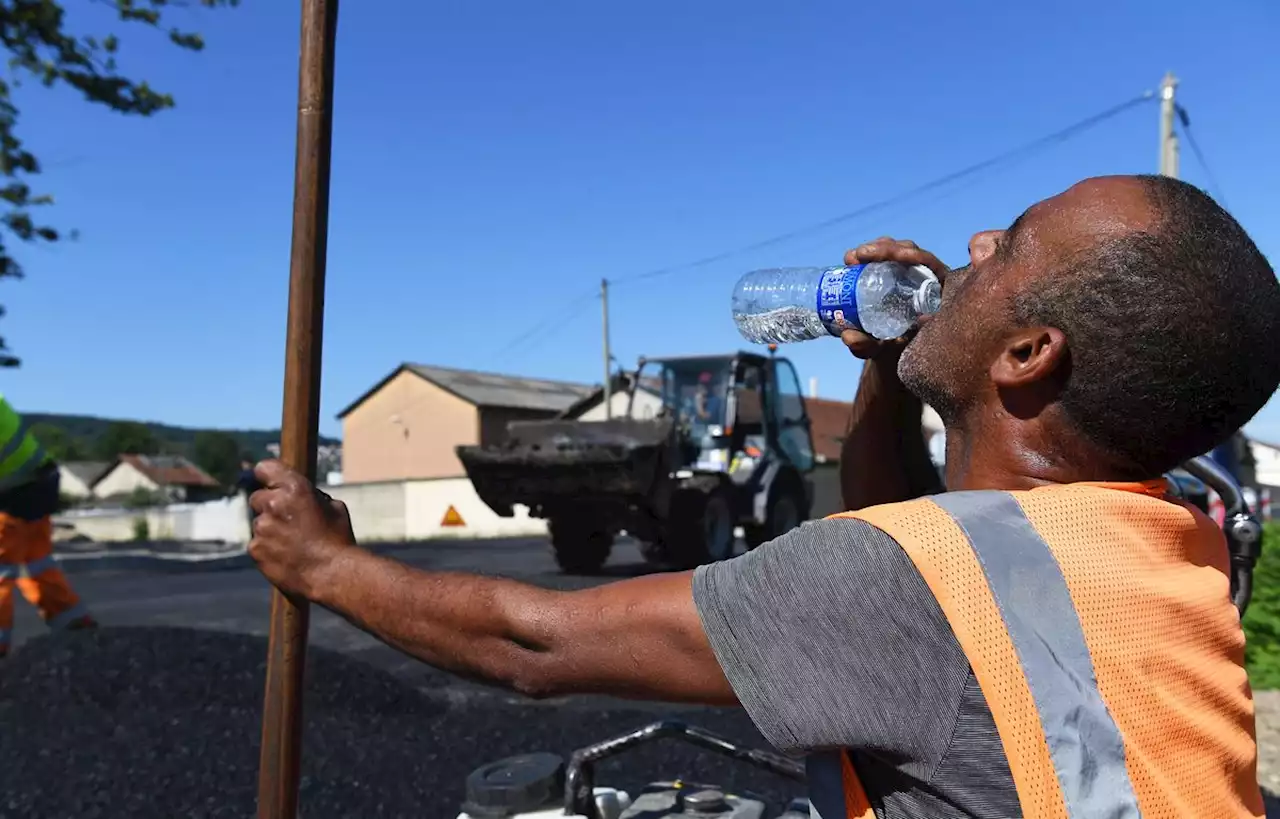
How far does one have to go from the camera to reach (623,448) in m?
10.8

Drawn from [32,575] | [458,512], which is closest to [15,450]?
[32,575]

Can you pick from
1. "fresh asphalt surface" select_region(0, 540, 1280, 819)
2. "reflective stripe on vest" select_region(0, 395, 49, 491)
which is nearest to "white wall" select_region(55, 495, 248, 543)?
"reflective stripe on vest" select_region(0, 395, 49, 491)

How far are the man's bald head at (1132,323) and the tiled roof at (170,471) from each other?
279 feet

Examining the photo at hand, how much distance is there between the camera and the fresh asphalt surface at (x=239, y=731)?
4090 millimetres

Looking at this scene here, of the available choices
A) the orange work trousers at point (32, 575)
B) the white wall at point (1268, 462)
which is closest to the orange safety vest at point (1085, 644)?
the orange work trousers at point (32, 575)

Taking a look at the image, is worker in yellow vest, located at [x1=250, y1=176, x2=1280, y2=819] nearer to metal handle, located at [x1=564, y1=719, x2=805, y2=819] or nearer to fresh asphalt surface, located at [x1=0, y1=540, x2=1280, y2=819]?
metal handle, located at [x1=564, y1=719, x2=805, y2=819]

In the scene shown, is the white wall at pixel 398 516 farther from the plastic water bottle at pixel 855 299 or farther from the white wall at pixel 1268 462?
the plastic water bottle at pixel 855 299

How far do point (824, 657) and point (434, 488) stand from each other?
29981 mm

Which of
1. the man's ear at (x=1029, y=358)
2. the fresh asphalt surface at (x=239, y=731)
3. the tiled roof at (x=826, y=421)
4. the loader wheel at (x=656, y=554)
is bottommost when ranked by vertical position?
the fresh asphalt surface at (x=239, y=731)

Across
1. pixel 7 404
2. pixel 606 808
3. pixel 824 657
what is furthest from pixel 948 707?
pixel 7 404

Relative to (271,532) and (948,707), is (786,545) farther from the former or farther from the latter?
(271,532)

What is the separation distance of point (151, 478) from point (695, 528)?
80.2 m

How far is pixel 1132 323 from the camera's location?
1.25m

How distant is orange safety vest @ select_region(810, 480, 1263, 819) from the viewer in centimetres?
110
